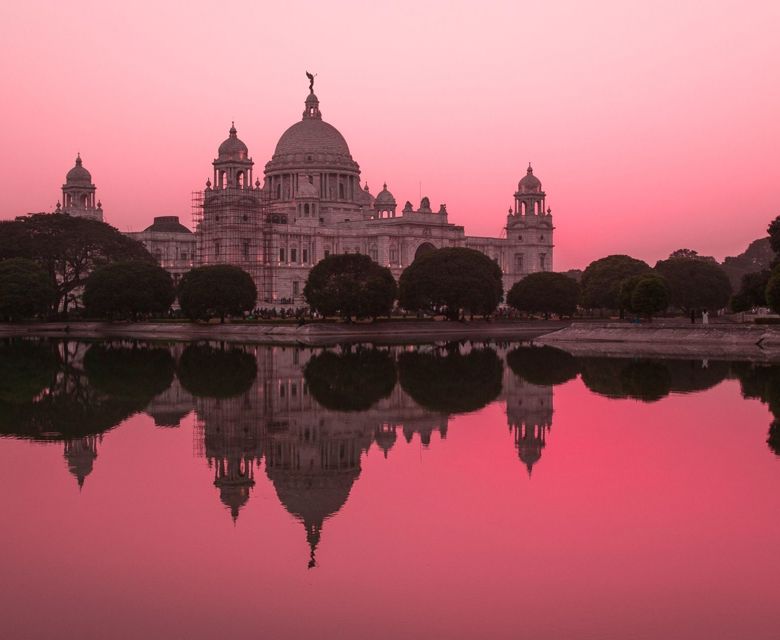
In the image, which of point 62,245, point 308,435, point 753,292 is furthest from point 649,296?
point 308,435

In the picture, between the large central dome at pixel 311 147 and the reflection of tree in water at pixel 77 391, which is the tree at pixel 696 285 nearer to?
the reflection of tree in water at pixel 77 391

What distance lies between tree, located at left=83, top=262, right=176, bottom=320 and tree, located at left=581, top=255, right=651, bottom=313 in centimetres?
3766

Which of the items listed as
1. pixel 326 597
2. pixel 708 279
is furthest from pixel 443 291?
pixel 326 597

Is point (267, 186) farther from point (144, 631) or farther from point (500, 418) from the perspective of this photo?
point (144, 631)

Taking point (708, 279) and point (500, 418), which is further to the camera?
point (708, 279)

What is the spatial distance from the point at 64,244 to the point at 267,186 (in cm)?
4778

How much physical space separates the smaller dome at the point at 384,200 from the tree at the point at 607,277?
42230 millimetres

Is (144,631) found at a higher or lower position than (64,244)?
lower

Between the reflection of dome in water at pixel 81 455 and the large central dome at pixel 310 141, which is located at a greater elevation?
the large central dome at pixel 310 141

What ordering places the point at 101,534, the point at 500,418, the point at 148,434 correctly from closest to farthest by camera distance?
the point at 101,534, the point at 148,434, the point at 500,418

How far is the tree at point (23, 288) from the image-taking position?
77.8 metres

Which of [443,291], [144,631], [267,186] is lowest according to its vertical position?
[144,631]

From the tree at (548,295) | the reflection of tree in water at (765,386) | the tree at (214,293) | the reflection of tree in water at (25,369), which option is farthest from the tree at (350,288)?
the reflection of tree in water at (765,386)

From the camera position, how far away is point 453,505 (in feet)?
58.9
